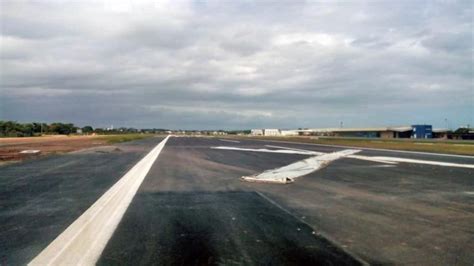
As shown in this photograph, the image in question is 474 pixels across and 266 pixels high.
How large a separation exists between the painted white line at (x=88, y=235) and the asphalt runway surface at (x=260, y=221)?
14 centimetres

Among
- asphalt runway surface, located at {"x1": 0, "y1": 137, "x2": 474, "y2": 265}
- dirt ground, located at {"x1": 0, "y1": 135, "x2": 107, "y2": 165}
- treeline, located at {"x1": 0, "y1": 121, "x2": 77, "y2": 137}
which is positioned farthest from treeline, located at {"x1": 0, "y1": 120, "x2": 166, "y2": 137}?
asphalt runway surface, located at {"x1": 0, "y1": 137, "x2": 474, "y2": 265}

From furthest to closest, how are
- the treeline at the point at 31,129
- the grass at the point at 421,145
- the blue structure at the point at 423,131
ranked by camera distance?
1. the treeline at the point at 31,129
2. the blue structure at the point at 423,131
3. the grass at the point at 421,145

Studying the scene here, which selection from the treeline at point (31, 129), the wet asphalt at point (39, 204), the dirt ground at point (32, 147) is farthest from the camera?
the treeline at point (31, 129)

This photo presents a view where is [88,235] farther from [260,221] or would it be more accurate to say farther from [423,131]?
[423,131]

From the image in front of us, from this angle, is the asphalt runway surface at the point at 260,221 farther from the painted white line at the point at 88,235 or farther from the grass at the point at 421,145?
the grass at the point at 421,145

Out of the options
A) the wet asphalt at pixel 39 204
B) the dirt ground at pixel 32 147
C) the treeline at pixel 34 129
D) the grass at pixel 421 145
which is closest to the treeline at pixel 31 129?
the treeline at pixel 34 129

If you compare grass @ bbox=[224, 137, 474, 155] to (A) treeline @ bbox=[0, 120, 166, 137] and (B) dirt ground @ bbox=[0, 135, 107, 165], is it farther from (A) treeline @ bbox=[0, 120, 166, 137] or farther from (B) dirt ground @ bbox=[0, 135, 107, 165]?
(A) treeline @ bbox=[0, 120, 166, 137]

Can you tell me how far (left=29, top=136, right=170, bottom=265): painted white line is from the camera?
17.8 ft

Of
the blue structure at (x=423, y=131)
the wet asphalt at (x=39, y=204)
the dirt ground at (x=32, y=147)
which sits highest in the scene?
the blue structure at (x=423, y=131)

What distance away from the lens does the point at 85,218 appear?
26.3ft

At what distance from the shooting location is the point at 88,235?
662 centimetres

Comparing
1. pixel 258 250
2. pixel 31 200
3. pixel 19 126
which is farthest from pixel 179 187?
pixel 19 126

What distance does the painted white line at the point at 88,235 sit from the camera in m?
5.42

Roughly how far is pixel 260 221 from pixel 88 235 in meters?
2.79
